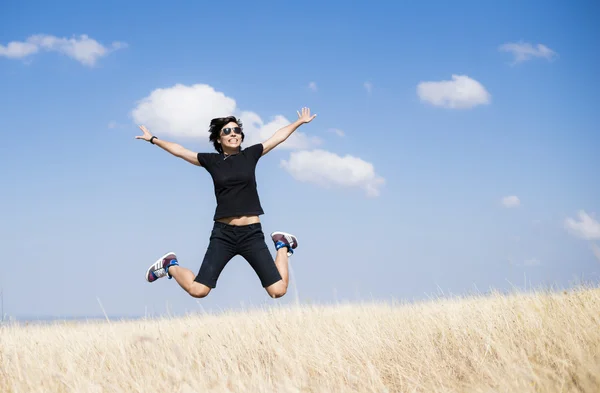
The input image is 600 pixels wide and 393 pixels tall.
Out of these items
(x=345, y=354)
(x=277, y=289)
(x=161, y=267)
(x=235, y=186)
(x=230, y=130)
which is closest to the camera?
(x=345, y=354)

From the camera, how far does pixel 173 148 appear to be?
814 centimetres

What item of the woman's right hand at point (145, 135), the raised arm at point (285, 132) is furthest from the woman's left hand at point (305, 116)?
the woman's right hand at point (145, 135)

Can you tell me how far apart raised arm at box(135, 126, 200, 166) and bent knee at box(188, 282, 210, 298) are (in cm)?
172

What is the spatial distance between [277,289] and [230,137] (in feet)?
7.37

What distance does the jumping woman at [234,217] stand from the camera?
7574 mm

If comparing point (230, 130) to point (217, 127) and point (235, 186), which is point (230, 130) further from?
point (235, 186)

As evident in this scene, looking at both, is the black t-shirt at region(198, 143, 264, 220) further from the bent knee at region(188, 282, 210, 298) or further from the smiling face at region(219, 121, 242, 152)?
the bent knee at region(188, 282, 210, 298)

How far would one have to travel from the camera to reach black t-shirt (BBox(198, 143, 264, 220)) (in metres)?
7.54

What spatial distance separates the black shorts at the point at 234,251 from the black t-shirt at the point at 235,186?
8.6 inches

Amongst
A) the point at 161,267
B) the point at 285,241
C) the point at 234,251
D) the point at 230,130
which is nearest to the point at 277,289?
the point at 234,251

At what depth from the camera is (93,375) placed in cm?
555

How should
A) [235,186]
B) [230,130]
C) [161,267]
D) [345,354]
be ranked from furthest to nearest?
[161,267]
[230,130]
[235,186]
[345,354]

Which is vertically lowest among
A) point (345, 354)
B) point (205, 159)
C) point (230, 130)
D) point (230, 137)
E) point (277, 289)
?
point (345, 354)

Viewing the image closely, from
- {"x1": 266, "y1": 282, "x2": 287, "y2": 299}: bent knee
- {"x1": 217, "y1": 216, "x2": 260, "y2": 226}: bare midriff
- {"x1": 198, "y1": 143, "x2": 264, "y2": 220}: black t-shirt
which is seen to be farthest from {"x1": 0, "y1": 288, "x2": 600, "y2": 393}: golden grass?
{"x1": 198, "y1": 143, "x2": 264, "y2": 220}: black t-shirt
